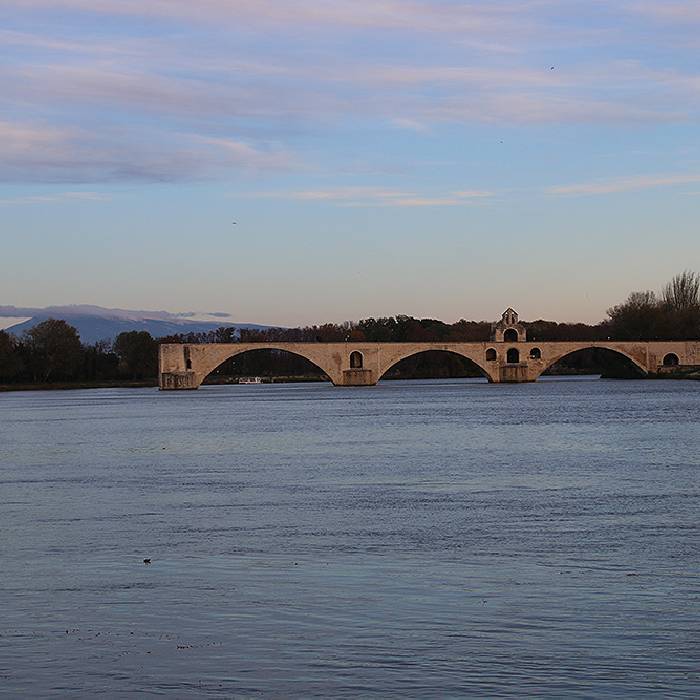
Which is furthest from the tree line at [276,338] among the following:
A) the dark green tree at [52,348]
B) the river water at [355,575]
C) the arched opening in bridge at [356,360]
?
the river water at [355,575]

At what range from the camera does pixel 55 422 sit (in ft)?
194

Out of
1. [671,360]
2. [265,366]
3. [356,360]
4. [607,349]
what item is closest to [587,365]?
[265,366]

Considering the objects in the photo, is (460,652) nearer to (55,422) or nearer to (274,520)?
(274,520)

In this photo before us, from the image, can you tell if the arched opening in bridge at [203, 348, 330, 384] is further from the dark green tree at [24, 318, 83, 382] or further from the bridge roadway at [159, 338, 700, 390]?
the bridge roadway at [159, 338, 700, 390]

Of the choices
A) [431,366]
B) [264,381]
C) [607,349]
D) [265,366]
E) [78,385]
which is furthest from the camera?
[265,366]

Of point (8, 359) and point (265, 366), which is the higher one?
point (8, 359)

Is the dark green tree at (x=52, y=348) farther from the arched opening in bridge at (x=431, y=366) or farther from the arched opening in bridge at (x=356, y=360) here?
the arched opening in bridge at (x=431, y=366)

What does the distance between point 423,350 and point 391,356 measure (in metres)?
2.90

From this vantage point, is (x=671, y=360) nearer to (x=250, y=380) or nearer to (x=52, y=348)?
(x=250, y=380)

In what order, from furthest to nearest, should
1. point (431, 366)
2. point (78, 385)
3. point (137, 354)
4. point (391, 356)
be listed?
1. point (431, 366)
2. point (137, 354)
3. point (78, 385)
4. point (391, 356)

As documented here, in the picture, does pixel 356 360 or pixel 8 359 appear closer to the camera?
pixel 356 360

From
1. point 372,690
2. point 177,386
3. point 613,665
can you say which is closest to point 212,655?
point 372,690

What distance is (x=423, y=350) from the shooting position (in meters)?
114

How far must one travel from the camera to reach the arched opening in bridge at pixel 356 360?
114375 mm
